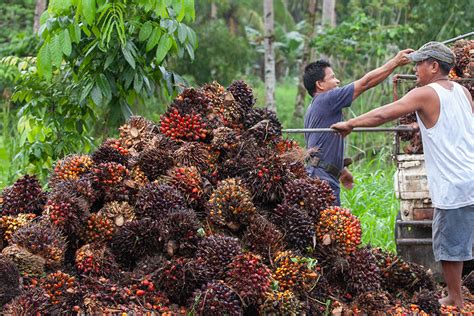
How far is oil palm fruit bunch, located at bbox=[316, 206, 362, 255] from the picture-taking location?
11.8 feet

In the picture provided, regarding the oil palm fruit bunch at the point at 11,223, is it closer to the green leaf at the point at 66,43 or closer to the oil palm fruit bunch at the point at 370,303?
the green leaf at the point at 66,43

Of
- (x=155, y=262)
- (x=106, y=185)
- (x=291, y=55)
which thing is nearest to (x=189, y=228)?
(x=155, y=262)

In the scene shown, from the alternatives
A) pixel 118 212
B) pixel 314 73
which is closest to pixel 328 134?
pixel 314 73

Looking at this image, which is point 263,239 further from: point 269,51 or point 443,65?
point 269,51

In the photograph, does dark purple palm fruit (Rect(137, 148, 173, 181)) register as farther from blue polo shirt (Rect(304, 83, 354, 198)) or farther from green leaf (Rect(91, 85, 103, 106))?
blue polo shirt (Rect(304, 83, 354, 198))

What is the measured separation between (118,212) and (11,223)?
0.55 metres

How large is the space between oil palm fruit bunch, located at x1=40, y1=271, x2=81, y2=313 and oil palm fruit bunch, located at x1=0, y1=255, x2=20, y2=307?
110mm

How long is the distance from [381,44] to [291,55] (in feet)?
42.0

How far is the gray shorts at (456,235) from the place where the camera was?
3936mm

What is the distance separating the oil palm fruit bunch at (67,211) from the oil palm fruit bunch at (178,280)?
511 mm

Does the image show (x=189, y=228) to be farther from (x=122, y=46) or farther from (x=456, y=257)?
(x=122, y=46)

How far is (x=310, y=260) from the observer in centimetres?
343

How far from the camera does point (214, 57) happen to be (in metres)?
15.1

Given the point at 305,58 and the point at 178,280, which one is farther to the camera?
the point at 305,58
